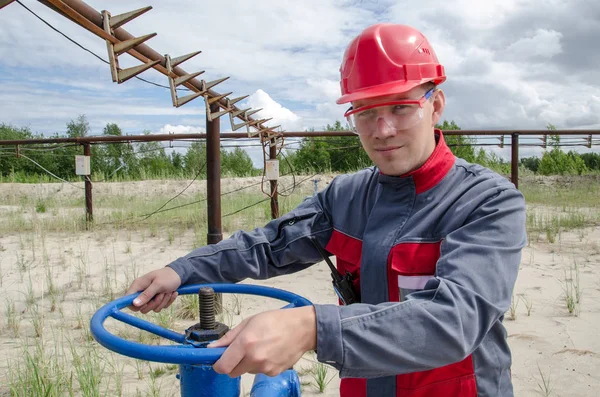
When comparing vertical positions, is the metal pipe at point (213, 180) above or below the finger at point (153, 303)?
above

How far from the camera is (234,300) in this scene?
12.0 ft

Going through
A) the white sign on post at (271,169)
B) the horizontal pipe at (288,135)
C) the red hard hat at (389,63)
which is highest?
the horizontal pipe at (288,135)

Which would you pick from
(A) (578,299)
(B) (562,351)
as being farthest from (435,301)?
(A) (578,299)

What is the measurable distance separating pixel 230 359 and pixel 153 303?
0.65 metres

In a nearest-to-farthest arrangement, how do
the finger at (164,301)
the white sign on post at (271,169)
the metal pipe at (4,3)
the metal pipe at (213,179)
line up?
the finger at (164,301) → the metal pipe at (4,3) → the metal pipe at (213,179) → the white sign on post at (271,169)

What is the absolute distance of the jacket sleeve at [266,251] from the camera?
1489 mm

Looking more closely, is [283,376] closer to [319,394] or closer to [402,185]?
[402,185]

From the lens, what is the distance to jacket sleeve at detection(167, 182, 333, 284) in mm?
1489

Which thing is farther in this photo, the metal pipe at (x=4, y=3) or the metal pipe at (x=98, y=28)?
the metal pipe at (x=98, y=28)

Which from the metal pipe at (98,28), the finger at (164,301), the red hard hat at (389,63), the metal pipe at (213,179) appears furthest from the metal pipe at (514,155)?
the finger at (164,301)

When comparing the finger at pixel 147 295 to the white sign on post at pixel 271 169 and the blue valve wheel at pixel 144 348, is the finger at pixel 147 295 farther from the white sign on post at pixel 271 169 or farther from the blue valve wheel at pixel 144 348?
the white sign on post at pixel 271 169

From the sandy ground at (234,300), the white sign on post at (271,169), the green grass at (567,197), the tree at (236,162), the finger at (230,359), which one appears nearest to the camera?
the finger at (230,359)

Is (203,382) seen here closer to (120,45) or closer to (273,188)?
(120,45)

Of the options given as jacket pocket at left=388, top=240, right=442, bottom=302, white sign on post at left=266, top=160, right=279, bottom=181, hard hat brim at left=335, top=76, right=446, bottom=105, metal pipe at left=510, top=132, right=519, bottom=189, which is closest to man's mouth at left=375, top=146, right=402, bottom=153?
hard hat brim at left=335, top=76, right=446, bottom=105
